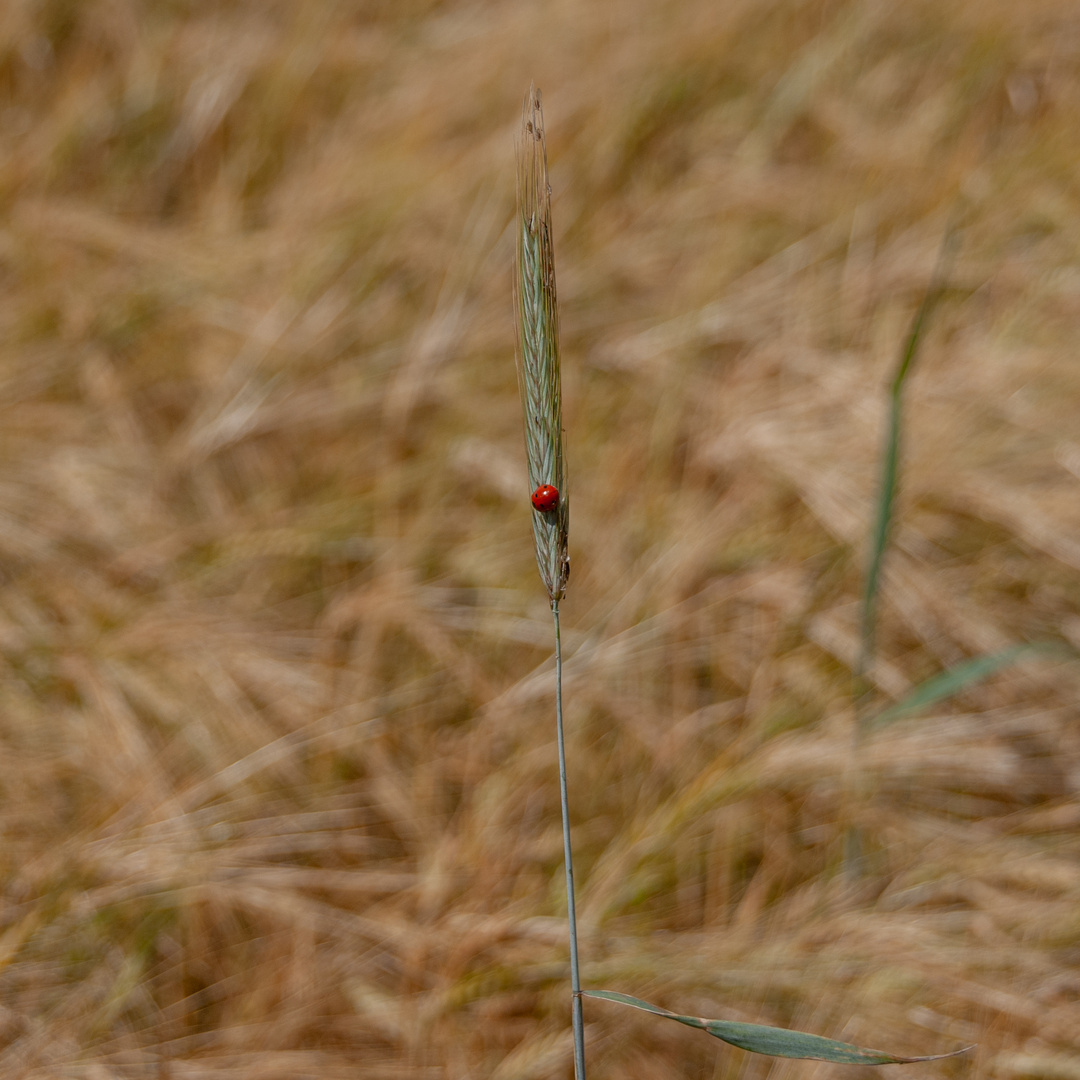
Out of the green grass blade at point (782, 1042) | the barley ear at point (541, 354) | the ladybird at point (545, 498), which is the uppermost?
the barley ear at point (541, 354)

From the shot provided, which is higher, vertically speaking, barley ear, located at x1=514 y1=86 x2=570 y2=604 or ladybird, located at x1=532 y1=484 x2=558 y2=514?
barley ear, located at x1=514 y1=86 x2=570 y2=604

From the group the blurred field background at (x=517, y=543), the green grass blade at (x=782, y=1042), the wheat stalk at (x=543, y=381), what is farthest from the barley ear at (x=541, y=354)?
the blurred field background at (x=517, y=543)

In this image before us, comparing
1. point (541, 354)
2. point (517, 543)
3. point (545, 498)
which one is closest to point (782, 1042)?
point (545, 498)

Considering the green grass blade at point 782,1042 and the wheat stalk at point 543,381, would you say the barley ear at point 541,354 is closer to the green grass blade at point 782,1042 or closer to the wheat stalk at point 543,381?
the wheat stalk at point 543,381

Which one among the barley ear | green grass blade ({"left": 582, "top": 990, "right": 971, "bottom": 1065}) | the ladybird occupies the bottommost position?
green grass blade ({"left": 582, "top": 990, "right": 971, "bottom": 1065})

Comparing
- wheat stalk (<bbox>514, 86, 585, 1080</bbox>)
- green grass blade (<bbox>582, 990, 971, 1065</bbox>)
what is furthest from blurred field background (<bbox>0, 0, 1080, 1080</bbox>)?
wheat stalk (<bbox>514, 86, 585, 1080</bbox>)

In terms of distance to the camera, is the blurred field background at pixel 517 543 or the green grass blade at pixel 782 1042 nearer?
the green grass blade at pixel 782 1042

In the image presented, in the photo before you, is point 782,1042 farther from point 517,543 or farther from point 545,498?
point 517,543

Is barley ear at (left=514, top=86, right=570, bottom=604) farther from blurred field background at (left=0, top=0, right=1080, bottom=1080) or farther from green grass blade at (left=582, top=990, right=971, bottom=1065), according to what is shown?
blurred field background at (left=0, top=0, right=1080, bottom=1080)
